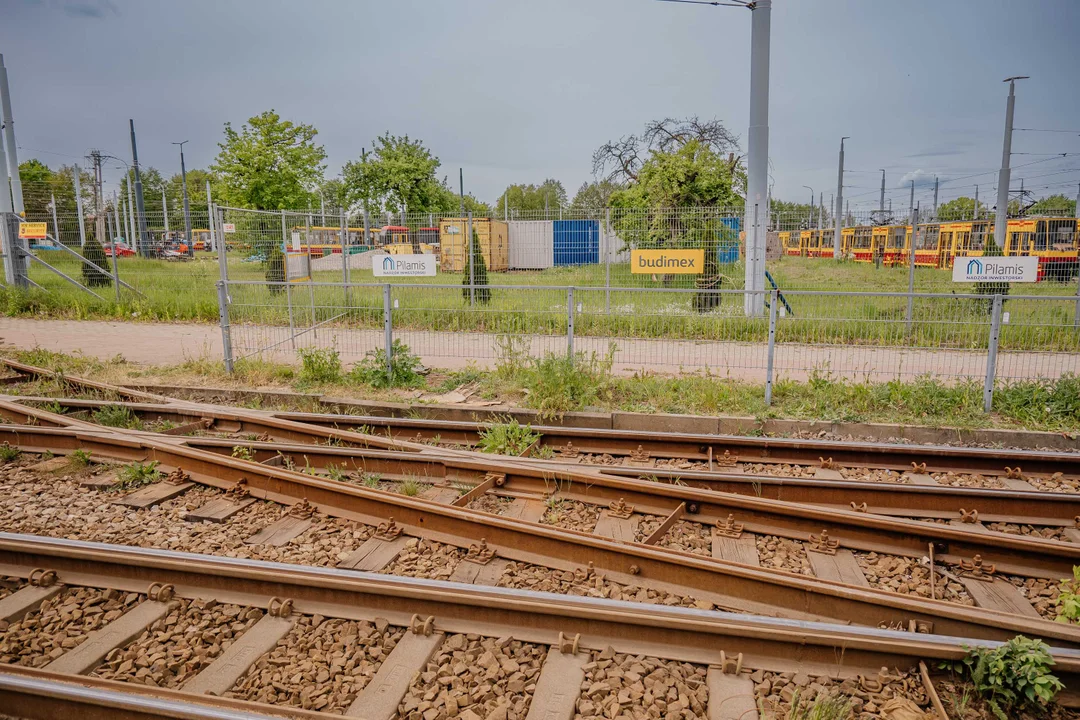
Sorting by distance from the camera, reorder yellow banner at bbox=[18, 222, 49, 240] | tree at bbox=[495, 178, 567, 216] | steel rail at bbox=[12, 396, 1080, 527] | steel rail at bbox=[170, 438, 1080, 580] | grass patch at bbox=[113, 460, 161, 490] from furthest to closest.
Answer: tree at bbox=[495, 178, 567, 216] → yellow banner at bbox=[18, 222, 49, 240] → grass patch at bbox=[113, 460, 161, 490] → steel rail at bbox=[12, 396, 1080, 527] → steel rail at bbox=[170, 438, 1080, 580]

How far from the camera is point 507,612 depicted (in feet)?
13.6

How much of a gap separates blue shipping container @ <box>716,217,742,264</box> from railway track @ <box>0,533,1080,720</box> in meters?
12.6

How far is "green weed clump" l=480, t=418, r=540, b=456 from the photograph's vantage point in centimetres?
760

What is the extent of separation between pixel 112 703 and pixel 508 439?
4.73m

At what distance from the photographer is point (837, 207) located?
4169 centimetres

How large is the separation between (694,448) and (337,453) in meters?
3.60

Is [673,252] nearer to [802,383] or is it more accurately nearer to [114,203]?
[802,383]

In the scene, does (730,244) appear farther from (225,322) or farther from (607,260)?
(225,322)

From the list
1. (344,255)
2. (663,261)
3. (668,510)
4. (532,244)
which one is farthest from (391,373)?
(532,244)

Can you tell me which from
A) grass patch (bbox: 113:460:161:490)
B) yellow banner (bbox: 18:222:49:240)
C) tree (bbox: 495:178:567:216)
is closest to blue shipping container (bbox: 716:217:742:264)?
grass patch (bbox: 113:460:161:490)

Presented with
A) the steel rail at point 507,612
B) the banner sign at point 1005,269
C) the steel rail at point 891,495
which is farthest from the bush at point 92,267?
the banner sign at point 1005,269

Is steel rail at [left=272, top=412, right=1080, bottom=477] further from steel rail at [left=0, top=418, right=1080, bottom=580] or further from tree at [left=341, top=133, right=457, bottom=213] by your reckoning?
tree at [left=341, top=133, right=457, bottom=213]

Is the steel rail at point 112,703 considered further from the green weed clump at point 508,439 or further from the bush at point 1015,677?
the green weed clump at point 508,439

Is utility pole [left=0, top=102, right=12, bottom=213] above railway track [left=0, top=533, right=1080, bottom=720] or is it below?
above
